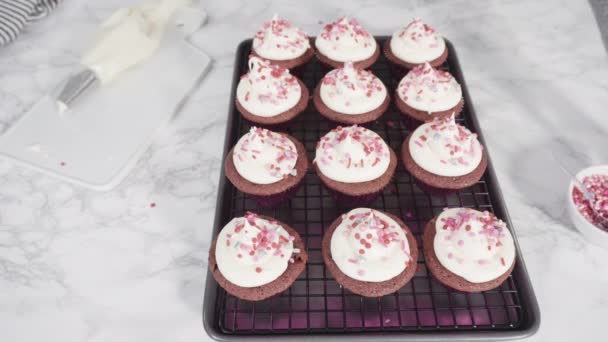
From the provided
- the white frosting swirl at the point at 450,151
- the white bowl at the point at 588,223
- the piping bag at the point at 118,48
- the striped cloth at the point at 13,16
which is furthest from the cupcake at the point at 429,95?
the striped cloth at the point at 13,16

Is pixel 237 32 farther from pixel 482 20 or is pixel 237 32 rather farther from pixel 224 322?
pixel 224 322

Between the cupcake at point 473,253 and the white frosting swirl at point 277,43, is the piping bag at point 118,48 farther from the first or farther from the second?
the cupcake at point 473,253

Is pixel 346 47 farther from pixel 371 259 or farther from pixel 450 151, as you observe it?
pixel 371 259

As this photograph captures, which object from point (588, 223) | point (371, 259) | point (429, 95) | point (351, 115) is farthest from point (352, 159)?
point (588, 223)

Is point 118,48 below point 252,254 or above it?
above

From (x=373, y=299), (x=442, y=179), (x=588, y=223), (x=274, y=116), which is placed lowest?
(x=373, y=299)

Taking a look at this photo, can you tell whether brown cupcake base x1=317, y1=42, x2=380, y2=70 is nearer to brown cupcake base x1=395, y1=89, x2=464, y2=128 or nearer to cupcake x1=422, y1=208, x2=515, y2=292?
brown cupcake base x1=395, y1=89, x2=464, y2=128

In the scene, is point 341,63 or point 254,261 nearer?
point 254,261
